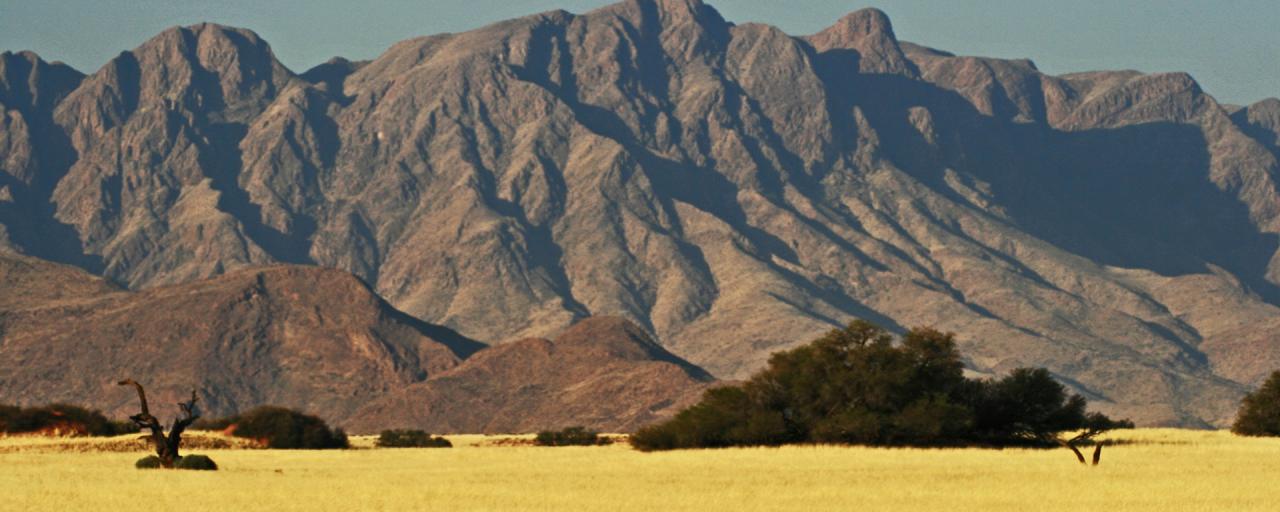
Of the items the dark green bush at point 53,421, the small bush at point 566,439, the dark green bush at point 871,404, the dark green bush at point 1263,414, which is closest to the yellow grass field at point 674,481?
the dark green bush at point 871,404

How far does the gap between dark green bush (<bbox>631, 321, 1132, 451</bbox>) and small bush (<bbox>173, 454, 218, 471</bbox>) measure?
25.1 meters

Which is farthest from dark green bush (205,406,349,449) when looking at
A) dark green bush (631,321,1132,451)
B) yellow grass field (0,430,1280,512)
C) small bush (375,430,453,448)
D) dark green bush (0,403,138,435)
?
dark green bush (631,321,1132,451)

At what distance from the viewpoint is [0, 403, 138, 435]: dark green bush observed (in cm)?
9194

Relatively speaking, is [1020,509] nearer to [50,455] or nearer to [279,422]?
[50,455]

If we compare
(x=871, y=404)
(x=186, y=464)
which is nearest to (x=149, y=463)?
(x=186, y=464)

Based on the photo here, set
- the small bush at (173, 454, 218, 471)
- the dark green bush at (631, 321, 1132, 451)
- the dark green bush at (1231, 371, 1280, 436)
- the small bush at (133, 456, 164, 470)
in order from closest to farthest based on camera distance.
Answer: the small bush at (173, 454, 218, 471)
the small bush at (133, 456, 164, 470)
the dark green bush at (631, 321, 1132, 451)
the dark green bush at (1231, 371, 1280, 436)

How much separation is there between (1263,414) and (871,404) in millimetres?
25200

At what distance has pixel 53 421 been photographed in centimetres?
9400

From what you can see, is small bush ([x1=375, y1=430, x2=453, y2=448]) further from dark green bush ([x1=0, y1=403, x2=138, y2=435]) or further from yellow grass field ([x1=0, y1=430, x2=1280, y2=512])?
yellow grass field ([x1=0, y1=430, x2=1280, y2=512])

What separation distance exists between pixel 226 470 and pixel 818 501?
22.9m

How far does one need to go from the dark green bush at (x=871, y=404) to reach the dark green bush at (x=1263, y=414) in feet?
38.9

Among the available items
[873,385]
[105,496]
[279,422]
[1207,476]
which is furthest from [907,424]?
[105,496]

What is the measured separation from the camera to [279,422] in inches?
3752

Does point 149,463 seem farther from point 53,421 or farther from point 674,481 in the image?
point 53,421
